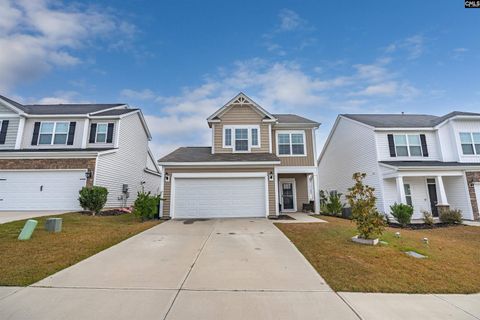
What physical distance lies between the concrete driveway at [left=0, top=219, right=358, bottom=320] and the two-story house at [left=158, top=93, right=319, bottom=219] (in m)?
5.82

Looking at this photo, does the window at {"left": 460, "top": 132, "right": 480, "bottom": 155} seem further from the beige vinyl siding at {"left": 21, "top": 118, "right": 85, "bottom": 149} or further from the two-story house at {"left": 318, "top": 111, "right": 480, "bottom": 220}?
the beige vinyl siding at {"left": 21, "top": 118, "right": 85, "bottom": 149}

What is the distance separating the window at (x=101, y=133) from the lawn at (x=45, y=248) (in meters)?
8.12

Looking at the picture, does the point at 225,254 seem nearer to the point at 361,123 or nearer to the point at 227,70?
the point at 227,70

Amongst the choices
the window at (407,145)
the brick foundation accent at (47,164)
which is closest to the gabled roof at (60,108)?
the brick foundation accent at (47,164)

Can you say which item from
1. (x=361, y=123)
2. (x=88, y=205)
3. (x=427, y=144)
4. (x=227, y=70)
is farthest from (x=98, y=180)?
(x=427, y=144)

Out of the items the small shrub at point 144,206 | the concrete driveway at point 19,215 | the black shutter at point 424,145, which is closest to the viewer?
the concrete driveway at point 19,215

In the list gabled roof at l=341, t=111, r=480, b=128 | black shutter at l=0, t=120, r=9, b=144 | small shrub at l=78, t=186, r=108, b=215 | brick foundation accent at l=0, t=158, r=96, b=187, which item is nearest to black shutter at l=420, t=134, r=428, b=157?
gabled roof at l=341, t=111, r=480, b=128

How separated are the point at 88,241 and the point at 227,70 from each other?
A: 1269cm

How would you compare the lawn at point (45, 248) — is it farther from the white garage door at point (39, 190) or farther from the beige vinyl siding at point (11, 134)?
the beige vinyl siding at point (11, 134)

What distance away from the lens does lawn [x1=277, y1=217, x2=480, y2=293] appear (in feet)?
12.8

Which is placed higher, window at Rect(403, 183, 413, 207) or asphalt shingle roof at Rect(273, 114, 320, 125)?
asphalt shingle roof at Rect(273, 114, 320, 125)

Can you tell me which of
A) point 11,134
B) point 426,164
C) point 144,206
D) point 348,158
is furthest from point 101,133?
point 426,164

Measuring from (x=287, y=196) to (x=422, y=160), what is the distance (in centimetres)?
928

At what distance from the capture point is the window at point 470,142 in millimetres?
14305
